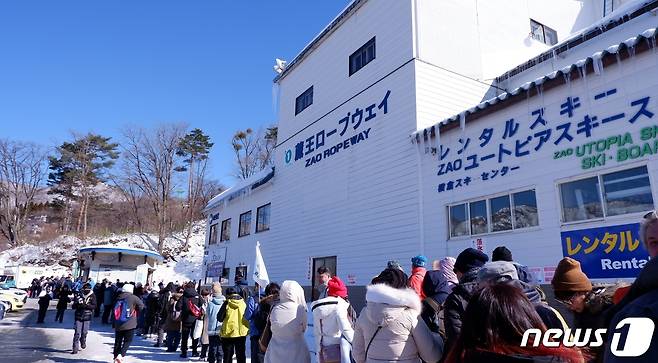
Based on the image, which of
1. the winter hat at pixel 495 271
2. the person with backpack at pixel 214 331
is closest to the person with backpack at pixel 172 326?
the person with backpack at pixel 214 331

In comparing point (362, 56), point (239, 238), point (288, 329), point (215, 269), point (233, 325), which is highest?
point (362, 56)

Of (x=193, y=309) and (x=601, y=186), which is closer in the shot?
(x=601, y=186)

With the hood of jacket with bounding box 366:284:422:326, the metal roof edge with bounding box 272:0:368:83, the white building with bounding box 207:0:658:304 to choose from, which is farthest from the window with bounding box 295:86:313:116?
the hood of jacket with bounding box 366:284:422:326

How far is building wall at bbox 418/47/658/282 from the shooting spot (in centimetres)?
616

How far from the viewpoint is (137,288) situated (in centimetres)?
1349

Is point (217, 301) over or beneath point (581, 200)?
beneath

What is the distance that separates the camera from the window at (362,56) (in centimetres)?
1207

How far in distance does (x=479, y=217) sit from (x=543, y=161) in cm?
162

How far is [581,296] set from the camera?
274 centimetres

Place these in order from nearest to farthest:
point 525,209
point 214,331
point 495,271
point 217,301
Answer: point 495,271, point 525,209, point 214,331, point 217,301

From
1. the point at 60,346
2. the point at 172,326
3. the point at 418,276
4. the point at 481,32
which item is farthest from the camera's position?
the point at 481,32

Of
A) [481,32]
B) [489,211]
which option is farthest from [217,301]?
[481,32]

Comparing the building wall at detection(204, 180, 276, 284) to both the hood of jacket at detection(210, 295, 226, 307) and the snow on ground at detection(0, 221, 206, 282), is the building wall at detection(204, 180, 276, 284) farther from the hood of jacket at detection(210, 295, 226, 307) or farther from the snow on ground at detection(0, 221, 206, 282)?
the snow on ground at detection(0, 221, 206, 282)

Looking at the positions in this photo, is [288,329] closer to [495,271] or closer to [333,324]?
[333,324]
